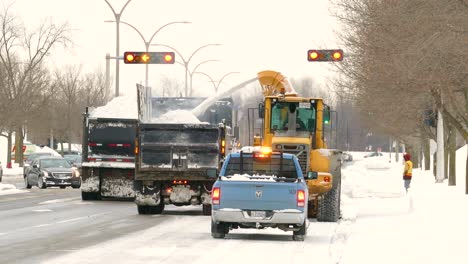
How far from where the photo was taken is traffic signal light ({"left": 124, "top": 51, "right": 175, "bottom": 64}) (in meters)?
44.0

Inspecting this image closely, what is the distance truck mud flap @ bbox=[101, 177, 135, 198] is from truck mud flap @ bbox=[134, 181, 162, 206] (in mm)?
6286

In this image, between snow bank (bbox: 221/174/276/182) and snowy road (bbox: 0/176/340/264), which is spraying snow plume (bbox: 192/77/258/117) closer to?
snowy road (bbox: 0/176/340/264)

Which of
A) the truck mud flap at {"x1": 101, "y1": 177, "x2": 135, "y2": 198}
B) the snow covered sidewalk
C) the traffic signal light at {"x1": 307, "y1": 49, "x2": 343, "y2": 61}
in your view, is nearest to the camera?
the snow covered sidewalk

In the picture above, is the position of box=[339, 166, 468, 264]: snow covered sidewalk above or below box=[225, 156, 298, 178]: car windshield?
below

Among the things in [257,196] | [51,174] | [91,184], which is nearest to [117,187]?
[91,184]

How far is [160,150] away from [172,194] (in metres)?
1.23

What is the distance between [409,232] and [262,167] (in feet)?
11.1

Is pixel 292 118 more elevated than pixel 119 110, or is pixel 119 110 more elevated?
pixel 119 110

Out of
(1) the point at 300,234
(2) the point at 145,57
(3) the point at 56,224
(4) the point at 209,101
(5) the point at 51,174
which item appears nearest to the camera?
(1) the point at 300,234

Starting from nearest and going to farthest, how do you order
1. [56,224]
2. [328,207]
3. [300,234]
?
[300,234], [56,224], [328,207]

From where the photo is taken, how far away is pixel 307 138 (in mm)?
27188

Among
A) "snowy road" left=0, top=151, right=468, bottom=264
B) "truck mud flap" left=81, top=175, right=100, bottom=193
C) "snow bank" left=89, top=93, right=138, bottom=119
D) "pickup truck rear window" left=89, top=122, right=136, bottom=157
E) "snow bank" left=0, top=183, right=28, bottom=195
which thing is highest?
"snow bank" left=89, top=93, right=138, bottom=119

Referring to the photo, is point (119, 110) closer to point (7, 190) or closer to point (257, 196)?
point (7, 190)

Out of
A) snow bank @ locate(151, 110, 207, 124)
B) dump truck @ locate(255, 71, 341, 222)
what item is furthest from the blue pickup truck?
snow bank @ locate(151, 110, 207, 124)
